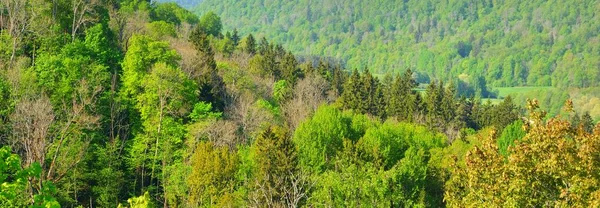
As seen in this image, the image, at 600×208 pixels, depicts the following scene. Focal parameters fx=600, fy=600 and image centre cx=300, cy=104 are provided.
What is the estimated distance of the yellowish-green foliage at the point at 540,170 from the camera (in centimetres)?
1545

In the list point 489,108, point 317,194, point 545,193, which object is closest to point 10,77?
point 317,194

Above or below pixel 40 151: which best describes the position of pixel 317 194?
below

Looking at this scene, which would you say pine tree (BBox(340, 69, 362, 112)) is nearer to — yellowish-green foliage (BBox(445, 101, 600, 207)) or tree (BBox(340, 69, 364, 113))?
tree (BBox(340, 69, 364, 113))

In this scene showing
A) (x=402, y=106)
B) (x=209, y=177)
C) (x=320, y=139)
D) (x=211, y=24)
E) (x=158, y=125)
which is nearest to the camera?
(x=209, y=177)

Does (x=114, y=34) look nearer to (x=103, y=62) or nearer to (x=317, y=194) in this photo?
(x=103, y=62)

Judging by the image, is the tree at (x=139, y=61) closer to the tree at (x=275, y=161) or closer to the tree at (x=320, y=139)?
→ the tree at (x=275, y=161)

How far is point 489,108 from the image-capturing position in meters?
109

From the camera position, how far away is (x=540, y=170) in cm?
1611

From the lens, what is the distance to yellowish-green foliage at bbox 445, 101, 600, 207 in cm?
1545

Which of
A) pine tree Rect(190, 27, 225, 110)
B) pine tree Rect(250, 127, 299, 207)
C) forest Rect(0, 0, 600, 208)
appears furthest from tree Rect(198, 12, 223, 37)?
pine tree Rect(250, 127, 299, 207)

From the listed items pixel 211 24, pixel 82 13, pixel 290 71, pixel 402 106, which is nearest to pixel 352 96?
pixel 402 106

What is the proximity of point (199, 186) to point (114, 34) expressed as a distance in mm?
27670

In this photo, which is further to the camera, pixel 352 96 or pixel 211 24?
pixel 211 24

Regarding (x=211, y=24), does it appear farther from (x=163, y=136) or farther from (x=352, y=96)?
(x=163, y=136)
